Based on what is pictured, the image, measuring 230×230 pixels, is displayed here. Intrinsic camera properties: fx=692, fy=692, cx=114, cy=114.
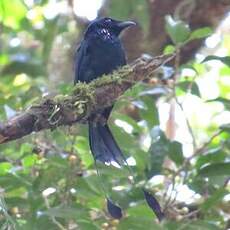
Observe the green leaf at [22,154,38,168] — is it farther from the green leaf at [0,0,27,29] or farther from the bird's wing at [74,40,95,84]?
the green leaf at [0,0,27,29]

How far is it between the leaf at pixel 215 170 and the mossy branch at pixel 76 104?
0.51 meters

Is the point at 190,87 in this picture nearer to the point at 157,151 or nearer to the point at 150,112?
the point at 150,112

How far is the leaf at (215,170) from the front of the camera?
287 cm

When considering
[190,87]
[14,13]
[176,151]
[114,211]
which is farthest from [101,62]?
[14,13]

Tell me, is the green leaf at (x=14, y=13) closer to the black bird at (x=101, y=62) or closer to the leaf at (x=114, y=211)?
the black bird at (x=101, y=62)

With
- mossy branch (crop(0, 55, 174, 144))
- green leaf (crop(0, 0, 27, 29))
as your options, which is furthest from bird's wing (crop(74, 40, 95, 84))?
green leaf (crop(0, 0, 27, 29))

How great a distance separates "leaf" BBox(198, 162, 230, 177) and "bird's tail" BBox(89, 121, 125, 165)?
358 millimetres

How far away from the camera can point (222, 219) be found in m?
3.08

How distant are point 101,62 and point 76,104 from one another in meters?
0.72

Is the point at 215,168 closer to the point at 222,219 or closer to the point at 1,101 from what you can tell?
the point at 222,219

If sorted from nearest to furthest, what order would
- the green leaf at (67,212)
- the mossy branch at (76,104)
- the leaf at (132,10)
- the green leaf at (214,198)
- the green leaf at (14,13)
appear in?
1. the mossy branch at (76,104)
2. the green leaf at (67,212)
3. the green leaf at (214,198)
4. the leaf at (132,10)
5. the green leaf at (14,13)

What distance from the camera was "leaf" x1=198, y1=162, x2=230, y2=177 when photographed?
2.87 metres

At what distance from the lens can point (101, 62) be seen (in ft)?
10.5

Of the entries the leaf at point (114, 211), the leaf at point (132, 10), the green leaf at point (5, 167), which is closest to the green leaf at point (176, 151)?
the leaf at point (114, 211)
